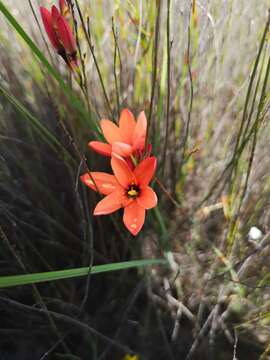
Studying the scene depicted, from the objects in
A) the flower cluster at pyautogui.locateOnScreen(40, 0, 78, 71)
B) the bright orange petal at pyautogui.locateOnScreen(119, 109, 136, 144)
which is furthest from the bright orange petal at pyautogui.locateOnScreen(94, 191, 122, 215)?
the flower cluster at pyautogui.locateOnScreen(40, 0, 78, 71)

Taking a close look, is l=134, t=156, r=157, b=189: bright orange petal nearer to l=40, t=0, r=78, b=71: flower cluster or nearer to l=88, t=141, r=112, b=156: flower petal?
l=88, t=141, r=112, b=156: flower petal

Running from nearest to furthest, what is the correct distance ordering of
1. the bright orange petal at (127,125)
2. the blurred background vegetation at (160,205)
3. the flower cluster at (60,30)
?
the flower cluster at (60,30)
the bright orange petal at (127,125)
the blurred background vegetation at (160,205)

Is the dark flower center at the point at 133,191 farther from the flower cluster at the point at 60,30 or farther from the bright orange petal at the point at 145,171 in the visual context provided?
the flower cluster at the point at 60,30

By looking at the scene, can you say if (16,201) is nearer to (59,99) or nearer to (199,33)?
(59,99)

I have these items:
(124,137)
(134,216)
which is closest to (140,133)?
(124,137)

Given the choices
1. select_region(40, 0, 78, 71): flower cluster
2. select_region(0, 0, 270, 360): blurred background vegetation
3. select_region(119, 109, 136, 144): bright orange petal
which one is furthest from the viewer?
select_region(0, 0, 270, 360): blurred background vegetation

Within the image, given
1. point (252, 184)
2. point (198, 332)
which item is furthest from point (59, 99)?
point (198, 332)

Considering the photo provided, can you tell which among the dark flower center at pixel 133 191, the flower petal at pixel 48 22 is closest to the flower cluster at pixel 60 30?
the flower petal at pixel 48 22

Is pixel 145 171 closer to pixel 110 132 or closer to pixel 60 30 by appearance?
pixel 110 132
